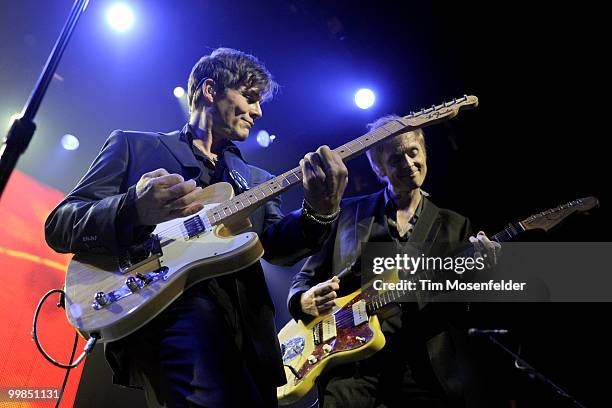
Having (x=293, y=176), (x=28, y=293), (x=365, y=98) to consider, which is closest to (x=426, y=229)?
(x=293, y=176)

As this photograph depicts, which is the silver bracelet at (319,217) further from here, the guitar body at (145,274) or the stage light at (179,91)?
the stage light at (179,91)

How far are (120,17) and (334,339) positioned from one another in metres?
4.36

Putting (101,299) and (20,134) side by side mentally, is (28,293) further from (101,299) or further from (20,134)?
(20,134)

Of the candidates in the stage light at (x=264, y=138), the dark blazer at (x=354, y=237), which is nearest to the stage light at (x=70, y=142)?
the stage light at (x=264, y=138)

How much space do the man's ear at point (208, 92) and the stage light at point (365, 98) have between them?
10.6ft

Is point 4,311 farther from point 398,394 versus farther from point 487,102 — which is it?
point 487,102

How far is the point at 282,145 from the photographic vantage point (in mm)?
5828

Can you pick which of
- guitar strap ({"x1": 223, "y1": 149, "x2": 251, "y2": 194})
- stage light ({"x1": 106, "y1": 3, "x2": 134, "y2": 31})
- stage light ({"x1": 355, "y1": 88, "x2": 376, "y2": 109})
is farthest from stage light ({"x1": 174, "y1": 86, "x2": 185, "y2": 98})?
guitar strap ({"x1": 223, "y1": 149, "x2": 251, "y2": 194})

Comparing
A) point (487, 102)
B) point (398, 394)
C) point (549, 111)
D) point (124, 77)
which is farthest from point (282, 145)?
point (398, 394)

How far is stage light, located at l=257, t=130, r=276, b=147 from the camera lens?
5.79 m

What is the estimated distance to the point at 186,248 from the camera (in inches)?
68.5

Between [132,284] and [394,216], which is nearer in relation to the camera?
[132,284]

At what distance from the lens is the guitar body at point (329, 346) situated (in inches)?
103

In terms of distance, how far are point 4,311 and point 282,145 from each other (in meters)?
3.63
